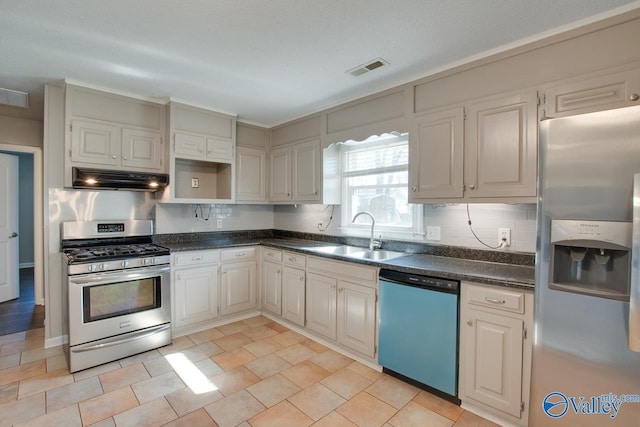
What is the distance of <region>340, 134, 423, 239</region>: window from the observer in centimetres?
306

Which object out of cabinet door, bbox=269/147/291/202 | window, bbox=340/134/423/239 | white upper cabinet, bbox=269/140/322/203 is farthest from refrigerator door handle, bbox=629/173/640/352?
cabinet door, bbox=269/147/291/202

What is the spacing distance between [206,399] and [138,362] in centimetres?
91

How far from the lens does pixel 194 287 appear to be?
3.26 meters

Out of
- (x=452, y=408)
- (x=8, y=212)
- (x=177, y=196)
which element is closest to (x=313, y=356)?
(x=452, y=408)

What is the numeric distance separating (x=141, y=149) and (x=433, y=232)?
297 centimetres

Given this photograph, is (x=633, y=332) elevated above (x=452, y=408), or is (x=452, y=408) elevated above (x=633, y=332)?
(x=633, y=332)

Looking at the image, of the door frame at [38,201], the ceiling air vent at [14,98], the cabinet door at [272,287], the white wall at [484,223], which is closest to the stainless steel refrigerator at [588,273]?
the white wall at [484,223]

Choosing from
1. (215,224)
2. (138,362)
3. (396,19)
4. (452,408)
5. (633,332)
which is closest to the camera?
(633,332)

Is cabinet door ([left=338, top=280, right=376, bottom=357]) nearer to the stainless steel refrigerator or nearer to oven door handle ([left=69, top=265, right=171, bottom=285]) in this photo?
the stainless steel refrigerator

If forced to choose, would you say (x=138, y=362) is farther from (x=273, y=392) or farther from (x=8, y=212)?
(x=8, y=212)

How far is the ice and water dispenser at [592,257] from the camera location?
138cm

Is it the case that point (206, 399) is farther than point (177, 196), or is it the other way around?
point (177, 196)

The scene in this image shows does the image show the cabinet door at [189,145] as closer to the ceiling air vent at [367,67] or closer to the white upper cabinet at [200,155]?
the white upper cabinet at [200,155]

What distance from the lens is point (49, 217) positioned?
293 centimetres
